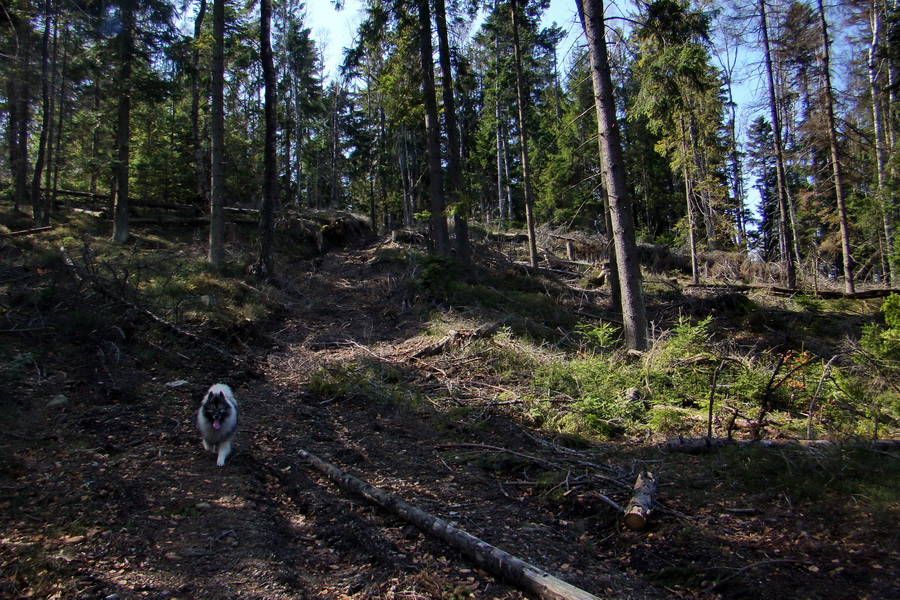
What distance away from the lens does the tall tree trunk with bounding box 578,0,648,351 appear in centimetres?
804

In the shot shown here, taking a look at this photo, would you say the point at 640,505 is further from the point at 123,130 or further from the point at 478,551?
the point at 123,130

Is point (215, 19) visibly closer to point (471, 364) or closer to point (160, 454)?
point (471, 364)

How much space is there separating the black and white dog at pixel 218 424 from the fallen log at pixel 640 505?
378 centimetres

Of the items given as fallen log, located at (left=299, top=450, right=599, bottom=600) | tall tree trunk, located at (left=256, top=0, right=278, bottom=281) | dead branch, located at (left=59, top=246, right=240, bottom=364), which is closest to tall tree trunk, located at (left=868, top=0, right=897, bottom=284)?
fallen log, located at (left=299, top=450, right=599, bottom=600)

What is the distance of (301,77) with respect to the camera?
3191cm

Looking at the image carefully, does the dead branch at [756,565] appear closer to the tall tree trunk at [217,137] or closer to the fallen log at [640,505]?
the fallen log at [640,505]

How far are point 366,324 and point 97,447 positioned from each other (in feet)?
23.3

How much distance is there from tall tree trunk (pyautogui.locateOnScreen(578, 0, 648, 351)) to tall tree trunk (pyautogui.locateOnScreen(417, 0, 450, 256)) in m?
6.62

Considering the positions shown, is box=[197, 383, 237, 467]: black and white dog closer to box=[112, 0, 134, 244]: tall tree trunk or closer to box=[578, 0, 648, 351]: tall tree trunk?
box=[578, 0, 648, 351]: tall tree trunk

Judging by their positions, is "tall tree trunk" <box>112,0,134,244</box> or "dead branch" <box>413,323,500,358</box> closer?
"dead branch" <box>413,323,500,358</box>

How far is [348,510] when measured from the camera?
3.87 metres

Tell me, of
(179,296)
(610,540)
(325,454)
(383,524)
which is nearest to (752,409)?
(610,540)

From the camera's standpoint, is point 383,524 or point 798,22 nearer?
point 383,524

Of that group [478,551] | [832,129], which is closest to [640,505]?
[478,551]
